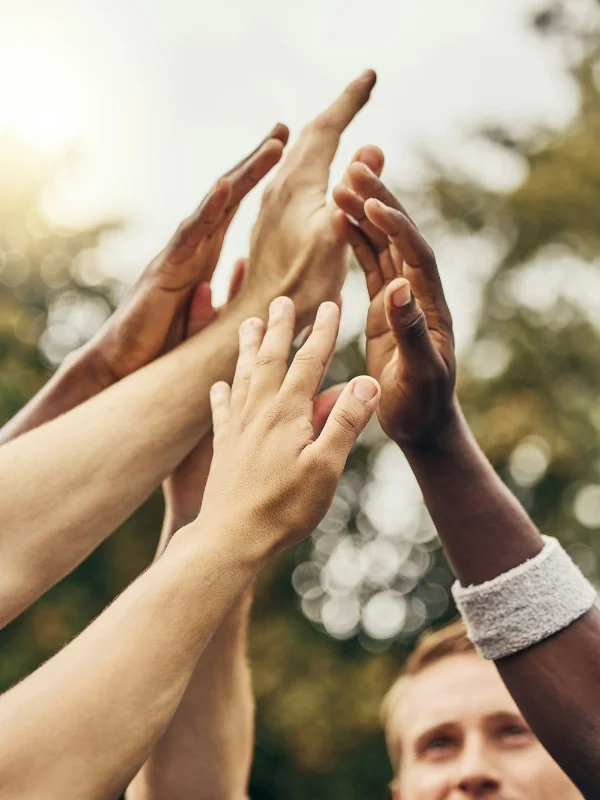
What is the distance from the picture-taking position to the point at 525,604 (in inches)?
65.3

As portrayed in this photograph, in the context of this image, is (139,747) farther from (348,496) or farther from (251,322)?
(348,496)

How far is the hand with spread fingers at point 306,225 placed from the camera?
2.08 metres

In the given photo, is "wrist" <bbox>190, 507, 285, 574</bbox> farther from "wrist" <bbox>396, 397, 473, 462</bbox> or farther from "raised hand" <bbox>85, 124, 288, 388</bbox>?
"raised hand" <bbox>85, 124, 288, 388</bbox>

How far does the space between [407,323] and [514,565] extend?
0.46m

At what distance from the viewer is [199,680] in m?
2.05

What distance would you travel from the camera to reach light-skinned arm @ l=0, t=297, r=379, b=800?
1027 millimetres

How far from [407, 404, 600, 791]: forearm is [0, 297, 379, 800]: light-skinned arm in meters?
0.47

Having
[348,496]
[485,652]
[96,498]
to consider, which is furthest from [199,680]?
[348,496]

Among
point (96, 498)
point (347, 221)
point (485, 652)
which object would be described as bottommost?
point (485, 652)

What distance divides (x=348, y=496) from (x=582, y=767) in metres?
8.87

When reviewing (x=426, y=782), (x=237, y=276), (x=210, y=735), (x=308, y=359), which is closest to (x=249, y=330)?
(x=308, y=359)

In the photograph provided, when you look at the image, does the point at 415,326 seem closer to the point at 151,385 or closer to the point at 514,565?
the point at 514,565

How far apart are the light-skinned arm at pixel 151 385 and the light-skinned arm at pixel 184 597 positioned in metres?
0.53

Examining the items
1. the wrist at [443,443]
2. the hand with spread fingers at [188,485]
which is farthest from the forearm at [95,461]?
the wrist at [443,443]
